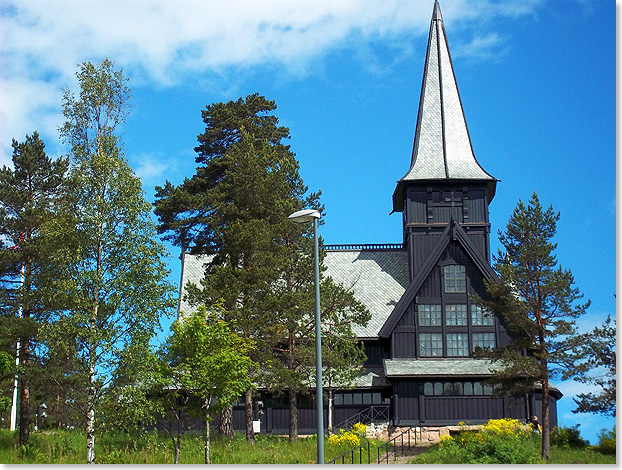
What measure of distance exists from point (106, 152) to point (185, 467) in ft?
35.8

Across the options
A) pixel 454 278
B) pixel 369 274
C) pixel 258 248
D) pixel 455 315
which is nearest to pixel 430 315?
pixel 455 315

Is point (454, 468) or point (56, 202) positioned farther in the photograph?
point (56, 202)

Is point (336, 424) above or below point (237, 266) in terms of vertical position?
below

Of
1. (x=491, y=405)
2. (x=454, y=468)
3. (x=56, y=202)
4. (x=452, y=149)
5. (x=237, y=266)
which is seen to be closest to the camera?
(x=454, y=468)

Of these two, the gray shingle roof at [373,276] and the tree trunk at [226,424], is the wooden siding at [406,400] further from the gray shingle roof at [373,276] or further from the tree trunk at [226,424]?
the tree trunk at [226,424]

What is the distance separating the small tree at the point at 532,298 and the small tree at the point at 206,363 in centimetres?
886

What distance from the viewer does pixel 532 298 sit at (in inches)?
1162

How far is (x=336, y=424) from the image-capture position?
125 ft

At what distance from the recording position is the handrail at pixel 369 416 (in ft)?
124

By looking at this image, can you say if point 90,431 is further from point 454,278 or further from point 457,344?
point 454,278

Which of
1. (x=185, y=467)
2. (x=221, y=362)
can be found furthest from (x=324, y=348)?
(x=185, y=467)

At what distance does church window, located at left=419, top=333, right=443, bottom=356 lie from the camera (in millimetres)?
38969

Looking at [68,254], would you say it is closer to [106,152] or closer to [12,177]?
[106,152]

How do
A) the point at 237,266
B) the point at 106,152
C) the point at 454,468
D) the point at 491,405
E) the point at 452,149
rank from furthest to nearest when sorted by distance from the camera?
the point at 452,149
the point at 491,405
the point at 237,266
the point at 106,152
the point at 454,468
